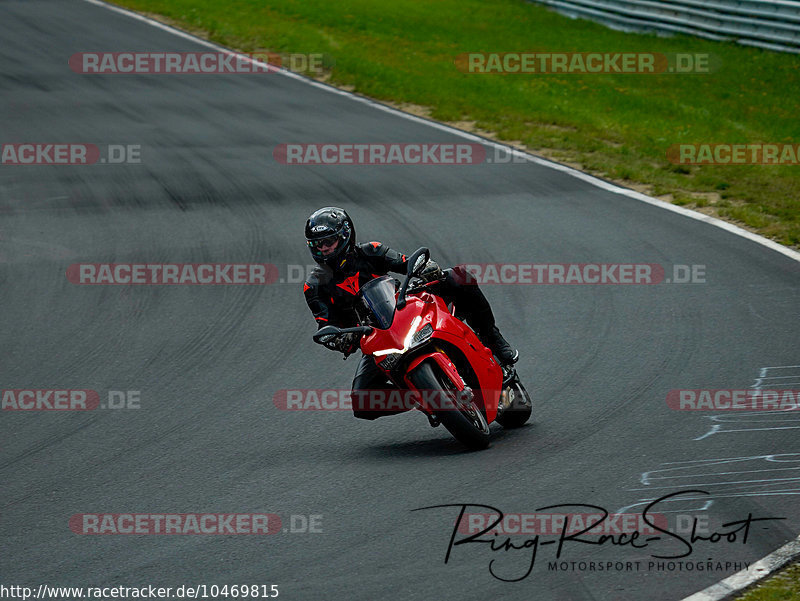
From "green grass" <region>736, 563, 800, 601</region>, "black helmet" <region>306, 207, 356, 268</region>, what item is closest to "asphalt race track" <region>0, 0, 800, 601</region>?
"green grass" <region>736, 563, 800, 601</region>

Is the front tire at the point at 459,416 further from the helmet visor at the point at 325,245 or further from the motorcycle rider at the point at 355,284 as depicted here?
the helmet visor at the point at 325,245

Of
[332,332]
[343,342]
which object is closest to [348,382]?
[343,342]

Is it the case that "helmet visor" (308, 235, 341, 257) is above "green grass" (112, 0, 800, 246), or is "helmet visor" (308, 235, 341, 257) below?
below

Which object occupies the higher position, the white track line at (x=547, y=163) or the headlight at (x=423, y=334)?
the white track line at (x=547, y=163)

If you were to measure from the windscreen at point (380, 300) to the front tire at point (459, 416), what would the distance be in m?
0.42

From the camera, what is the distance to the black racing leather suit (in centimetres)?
772

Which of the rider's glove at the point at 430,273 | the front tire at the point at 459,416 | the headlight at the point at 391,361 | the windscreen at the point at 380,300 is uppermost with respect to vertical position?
the rider's glove at the point at 430,273

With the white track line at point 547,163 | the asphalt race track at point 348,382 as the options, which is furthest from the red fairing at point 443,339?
the white track line at point 547,163

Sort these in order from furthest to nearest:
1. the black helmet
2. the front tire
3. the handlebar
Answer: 1. the black helmet
2. the front tire
3. the handlebar

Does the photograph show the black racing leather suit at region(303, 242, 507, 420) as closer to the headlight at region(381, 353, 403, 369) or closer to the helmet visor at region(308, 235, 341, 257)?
the helmet visor at region(308, 235, 341, 257)

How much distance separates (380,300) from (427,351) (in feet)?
1.63

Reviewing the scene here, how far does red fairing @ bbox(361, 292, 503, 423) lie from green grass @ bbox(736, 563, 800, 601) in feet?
8.31

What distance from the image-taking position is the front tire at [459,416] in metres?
7.14

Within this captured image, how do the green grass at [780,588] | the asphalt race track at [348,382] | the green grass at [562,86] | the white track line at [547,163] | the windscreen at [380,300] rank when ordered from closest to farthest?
the green grass at [780,588]
the asphalt race track at [348,382]
the windscreen at [380,300]
the white track line at [547,163]
the green grass at [562,86]
